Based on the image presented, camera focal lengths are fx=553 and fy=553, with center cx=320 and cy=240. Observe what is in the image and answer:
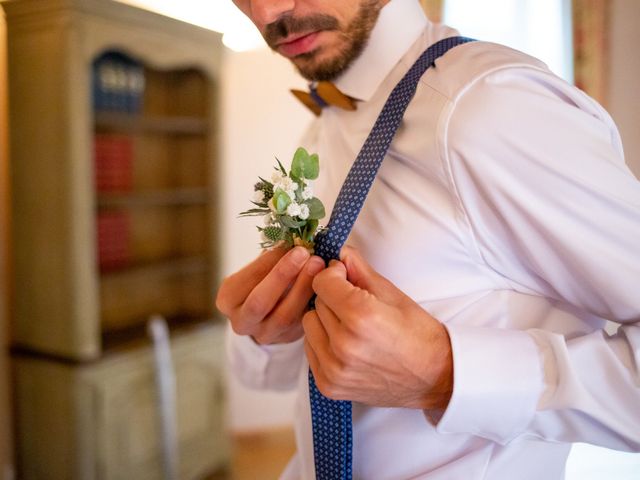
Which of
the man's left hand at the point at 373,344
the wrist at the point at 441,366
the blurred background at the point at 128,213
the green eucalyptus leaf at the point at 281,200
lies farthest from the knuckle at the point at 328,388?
the blurred background at the point at 128,213

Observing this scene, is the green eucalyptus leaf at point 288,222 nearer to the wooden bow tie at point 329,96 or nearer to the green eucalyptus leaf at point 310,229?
the green eucalyptus leaf at point 310,229

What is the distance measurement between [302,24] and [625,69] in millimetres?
1774

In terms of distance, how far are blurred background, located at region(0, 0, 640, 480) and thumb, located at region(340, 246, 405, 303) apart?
1189 mm

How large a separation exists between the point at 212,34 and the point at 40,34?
906 mm

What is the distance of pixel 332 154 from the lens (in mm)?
1039

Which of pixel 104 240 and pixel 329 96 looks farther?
pixel 104 240

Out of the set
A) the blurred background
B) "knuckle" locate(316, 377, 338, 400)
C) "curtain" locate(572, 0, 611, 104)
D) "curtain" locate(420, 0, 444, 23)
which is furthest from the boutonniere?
"curtain" locate(420, 0, 444, 23)

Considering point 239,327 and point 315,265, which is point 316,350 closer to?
point 315,265

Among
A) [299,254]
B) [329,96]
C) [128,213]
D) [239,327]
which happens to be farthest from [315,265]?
[128,213]

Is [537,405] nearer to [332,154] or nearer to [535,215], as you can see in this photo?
[535,215]

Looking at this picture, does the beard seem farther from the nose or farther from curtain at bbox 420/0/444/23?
curtain at bbox 420/0/444/23

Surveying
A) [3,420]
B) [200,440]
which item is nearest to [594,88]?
[200,440]

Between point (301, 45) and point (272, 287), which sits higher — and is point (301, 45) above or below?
above

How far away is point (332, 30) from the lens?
0.92 meters
